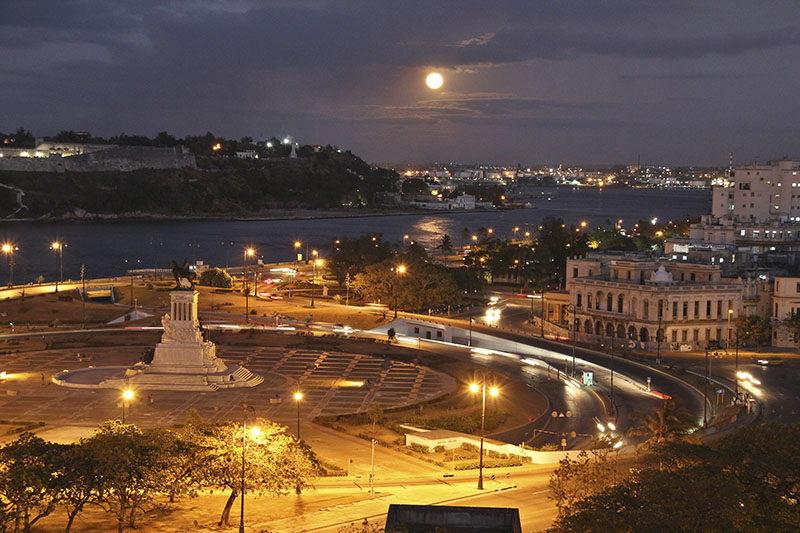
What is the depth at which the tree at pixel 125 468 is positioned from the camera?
18.4 meters

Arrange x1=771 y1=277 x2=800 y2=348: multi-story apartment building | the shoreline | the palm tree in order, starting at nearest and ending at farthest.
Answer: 1. the palm tree
2. x1=771 y1=277 x2=800 y2=348: multi-story apartment building
3. the shoreline

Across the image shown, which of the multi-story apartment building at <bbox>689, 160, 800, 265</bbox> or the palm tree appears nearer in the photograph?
the palm tree

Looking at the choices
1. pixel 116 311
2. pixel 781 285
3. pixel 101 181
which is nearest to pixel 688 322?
pixel 781 285

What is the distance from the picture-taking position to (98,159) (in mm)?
180500

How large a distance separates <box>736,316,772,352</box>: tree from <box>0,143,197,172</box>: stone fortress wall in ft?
497

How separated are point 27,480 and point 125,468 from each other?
194cm

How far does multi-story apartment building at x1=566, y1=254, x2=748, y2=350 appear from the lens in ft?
150

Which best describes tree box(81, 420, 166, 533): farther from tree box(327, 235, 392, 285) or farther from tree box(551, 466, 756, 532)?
tree box(327, 235, 392, 285)

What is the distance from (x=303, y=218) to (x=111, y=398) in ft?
470

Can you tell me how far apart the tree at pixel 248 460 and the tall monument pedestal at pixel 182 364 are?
44.3ft

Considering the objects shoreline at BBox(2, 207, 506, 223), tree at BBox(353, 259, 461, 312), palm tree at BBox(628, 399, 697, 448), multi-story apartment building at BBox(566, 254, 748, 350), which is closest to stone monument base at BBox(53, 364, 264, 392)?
palm tree at BBox(628, 399, 697, 448)

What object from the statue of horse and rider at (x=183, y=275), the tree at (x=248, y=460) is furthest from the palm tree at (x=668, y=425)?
the statue of horse and rider at (x=183, y=275)

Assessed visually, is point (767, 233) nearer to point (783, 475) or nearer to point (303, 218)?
point (783, 475)

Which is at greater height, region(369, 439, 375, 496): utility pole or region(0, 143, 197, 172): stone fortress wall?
region(0, 143, 197, 172): stone fortress wall
